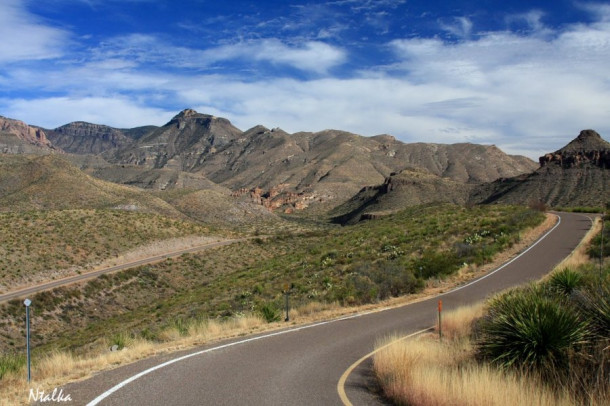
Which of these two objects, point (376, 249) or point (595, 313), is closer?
point (595, 313)

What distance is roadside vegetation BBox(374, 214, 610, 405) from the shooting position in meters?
6.04

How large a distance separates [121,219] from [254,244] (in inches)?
651

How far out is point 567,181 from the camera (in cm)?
9275

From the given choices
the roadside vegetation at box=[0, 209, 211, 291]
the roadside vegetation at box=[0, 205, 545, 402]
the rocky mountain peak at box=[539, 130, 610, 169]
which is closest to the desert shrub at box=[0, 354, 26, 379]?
A: the roadside vegetation at box=[0, 205, 545, 402]

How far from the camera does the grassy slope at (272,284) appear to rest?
64.0ft

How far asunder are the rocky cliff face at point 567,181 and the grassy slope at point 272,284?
5285cm

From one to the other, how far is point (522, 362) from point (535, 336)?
0.42m

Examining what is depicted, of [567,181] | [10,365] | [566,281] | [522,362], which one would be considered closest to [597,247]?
[566,281]

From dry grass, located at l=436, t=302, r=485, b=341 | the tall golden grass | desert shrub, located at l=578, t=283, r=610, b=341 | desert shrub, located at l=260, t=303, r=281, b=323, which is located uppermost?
desert shrub, located at l=578, t=283, r=610, b=341

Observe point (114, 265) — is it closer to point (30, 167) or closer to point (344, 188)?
point (30, 167)

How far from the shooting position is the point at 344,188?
17275cm

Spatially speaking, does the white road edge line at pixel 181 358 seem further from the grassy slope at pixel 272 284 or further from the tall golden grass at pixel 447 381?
the grassy slope at pixel 272 284

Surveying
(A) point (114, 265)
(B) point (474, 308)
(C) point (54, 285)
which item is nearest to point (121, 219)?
(A) point (114, 265)

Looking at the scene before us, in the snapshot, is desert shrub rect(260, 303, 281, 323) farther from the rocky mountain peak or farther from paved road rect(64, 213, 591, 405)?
the rocky mountain peak
